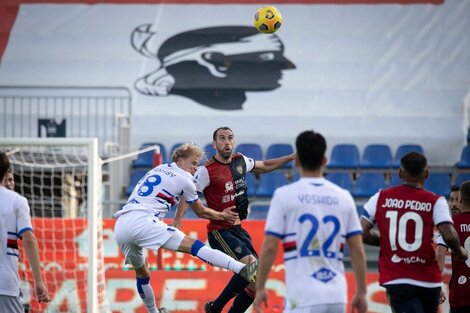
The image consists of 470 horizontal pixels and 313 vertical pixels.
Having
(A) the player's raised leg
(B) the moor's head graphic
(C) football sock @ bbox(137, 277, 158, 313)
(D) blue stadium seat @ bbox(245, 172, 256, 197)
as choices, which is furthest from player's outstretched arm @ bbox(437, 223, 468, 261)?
(B) the moor's head graphic

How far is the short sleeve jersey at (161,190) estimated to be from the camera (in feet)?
31.0

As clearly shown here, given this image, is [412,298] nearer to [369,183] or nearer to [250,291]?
[250,291]

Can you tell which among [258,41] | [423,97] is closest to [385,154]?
[423,97]

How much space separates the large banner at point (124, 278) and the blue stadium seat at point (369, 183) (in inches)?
178

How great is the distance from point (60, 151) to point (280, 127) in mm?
4770

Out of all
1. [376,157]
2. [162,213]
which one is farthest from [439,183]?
[162,213]

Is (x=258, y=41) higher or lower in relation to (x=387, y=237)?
higher

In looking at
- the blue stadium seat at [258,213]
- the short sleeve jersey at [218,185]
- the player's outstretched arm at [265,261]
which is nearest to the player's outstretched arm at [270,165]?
the short sleeve jersey at [218,185]

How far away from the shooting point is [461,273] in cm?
796

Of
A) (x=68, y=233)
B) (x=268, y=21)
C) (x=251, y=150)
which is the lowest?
(x=68, y=233)

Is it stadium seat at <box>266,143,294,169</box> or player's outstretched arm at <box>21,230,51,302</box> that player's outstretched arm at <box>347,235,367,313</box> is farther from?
stadium seat at <box>266,143,294,169</box>

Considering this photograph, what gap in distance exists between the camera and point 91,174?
11555mm

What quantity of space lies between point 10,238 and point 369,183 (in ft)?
40.3

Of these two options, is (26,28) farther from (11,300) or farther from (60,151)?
(11,300)
